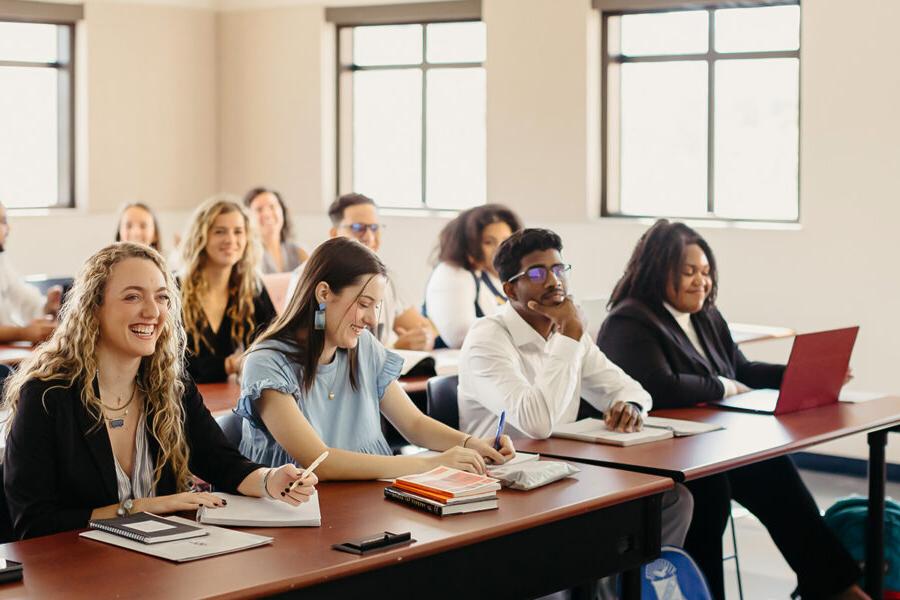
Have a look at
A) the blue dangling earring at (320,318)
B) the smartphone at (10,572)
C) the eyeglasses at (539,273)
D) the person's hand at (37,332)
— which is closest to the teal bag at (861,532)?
the eyeglasses at (539,273)

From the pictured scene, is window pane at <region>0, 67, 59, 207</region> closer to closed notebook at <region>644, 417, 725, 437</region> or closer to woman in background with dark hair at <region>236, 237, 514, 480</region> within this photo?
woman in background with dark hair at <region>236, 237, 514, 480</region>

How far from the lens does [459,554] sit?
2475 mm

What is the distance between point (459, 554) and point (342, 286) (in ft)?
2.88

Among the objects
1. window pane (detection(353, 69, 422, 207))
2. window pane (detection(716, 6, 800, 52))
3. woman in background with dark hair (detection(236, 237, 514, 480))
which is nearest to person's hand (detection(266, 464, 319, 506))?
woman in background with dark hair (detection(236, 237, 514, 480))

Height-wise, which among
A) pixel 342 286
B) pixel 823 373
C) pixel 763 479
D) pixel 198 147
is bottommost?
pixel 763 479

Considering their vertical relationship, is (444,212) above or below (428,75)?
below

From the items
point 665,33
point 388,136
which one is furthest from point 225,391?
point 388,136

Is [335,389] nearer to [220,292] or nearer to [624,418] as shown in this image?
[624,418]

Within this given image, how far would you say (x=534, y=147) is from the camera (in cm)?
793

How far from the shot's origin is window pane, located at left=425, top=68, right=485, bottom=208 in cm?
855

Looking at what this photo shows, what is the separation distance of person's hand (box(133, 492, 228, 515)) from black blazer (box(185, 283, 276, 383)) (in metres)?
1.83

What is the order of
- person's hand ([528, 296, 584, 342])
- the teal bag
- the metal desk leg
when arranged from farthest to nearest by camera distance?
the teal bag < the metal desk leg < person's hand ([528, 296, 584, 342])

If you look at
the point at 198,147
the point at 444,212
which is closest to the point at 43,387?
the point at 444,212

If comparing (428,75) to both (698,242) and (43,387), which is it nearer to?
(698,242)
